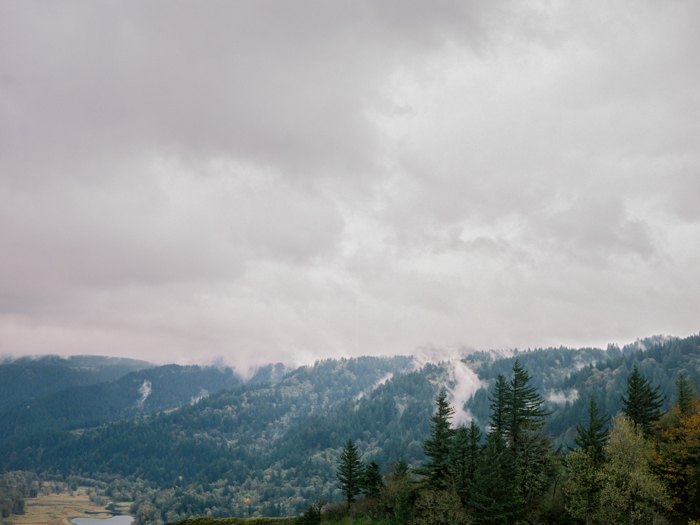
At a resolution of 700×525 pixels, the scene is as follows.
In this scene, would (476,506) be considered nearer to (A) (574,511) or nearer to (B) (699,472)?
(A) (574,511)

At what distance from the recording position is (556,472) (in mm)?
79000

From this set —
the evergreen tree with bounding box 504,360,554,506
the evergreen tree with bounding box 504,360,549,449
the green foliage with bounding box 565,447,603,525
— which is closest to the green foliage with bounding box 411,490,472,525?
the evergreen tree with bounding box 504,360,554,506

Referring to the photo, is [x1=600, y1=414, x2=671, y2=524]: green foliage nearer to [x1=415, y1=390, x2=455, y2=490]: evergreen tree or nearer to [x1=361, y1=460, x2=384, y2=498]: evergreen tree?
[x1=415, y1=390, x2=455, y2=490]: evergreen tree

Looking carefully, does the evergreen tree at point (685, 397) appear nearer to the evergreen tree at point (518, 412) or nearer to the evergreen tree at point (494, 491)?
the evergreen tree at point (518, 412)

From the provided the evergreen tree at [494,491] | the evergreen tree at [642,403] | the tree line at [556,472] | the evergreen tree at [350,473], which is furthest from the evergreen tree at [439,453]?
the evergreen tree at [642,403]

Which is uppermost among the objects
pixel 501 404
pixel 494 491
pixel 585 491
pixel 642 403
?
pixel 642 403

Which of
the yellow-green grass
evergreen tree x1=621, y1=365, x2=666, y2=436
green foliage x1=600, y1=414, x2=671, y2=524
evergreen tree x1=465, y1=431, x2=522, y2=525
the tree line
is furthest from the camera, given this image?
the yellow-green grass

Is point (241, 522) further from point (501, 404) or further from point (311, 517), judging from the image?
point (501, 404)

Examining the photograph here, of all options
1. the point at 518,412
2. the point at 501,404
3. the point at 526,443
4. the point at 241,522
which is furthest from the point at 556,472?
the point at 241,522

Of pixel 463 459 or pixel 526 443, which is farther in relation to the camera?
pixel 526 443

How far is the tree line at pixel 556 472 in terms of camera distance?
65250 millimetres

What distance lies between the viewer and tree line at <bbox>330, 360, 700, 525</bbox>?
2569 inches

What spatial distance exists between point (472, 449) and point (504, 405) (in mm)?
11387

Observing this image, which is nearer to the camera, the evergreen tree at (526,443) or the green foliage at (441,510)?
the green foliage at (441,510)
